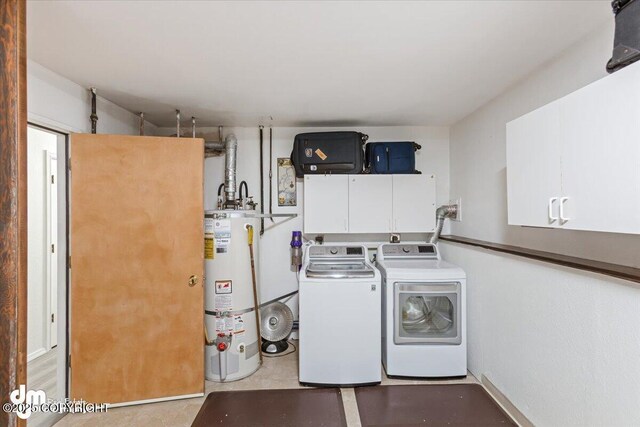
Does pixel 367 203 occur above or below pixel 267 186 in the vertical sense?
below

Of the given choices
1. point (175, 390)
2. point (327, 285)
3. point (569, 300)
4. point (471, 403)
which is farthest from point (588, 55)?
point (175, 390)

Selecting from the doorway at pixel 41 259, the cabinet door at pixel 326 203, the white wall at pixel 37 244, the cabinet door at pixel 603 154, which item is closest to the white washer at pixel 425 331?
the cabinet door at pixel 326 203

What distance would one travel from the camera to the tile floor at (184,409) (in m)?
2.01

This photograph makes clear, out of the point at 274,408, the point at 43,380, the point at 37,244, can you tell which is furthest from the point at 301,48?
the point at 43,380

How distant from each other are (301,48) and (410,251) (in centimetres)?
210

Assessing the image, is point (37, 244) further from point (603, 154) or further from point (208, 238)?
point (603, 154)

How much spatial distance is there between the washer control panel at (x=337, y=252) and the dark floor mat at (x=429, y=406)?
3.75 ft

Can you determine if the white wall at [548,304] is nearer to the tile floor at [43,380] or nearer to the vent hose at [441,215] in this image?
the vent hose at [441,215]

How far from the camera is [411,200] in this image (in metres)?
2.96

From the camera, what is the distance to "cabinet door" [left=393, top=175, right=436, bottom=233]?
2.95 meters

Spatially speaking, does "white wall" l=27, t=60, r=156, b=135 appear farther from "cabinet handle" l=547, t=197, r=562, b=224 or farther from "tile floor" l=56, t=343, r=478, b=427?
"cabinet handle" l=547, t=197, r=562, b=224

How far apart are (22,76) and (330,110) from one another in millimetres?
2035

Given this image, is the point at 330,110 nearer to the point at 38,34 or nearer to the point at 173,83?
the point at 173,83

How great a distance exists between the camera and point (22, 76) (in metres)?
1.13
